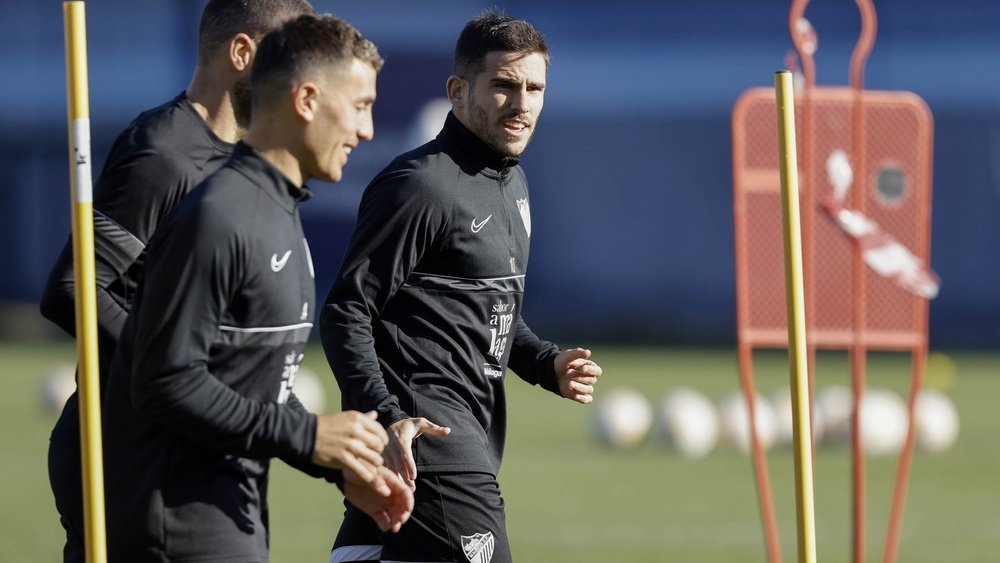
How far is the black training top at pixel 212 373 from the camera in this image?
3562 mm

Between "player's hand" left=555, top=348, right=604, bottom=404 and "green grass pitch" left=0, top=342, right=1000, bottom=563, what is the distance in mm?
4374

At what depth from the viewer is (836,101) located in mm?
7496

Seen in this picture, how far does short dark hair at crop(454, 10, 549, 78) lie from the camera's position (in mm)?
5082

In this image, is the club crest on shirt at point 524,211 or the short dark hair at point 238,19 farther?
the club crest on shirt at point 524,211

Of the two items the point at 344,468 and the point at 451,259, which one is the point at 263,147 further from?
the point at 451,259

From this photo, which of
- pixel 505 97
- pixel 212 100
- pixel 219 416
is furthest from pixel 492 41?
pixel 219 416

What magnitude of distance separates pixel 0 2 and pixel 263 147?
27274 millimetres

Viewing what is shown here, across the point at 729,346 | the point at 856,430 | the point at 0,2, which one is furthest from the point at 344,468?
the point at 0,2

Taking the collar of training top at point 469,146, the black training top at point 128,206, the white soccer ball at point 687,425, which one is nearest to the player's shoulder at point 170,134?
the black training top at point 128,206

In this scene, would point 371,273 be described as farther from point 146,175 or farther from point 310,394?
point 310,394

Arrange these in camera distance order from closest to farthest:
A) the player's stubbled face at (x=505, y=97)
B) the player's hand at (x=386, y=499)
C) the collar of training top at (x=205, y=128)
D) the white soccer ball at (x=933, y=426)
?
the player's hand at (x=386, y=499)
the collar of training top at (x=205, y=128)
the player's stubbled face at (x=505, y=97)
the white soccer ball at (x=933, y=426)

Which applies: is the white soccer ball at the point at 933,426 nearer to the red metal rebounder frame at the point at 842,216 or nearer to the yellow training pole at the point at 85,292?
the red metal rebounder frame at the point at 842,216

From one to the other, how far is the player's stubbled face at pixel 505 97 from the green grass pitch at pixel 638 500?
191 inches

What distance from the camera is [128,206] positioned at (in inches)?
169
